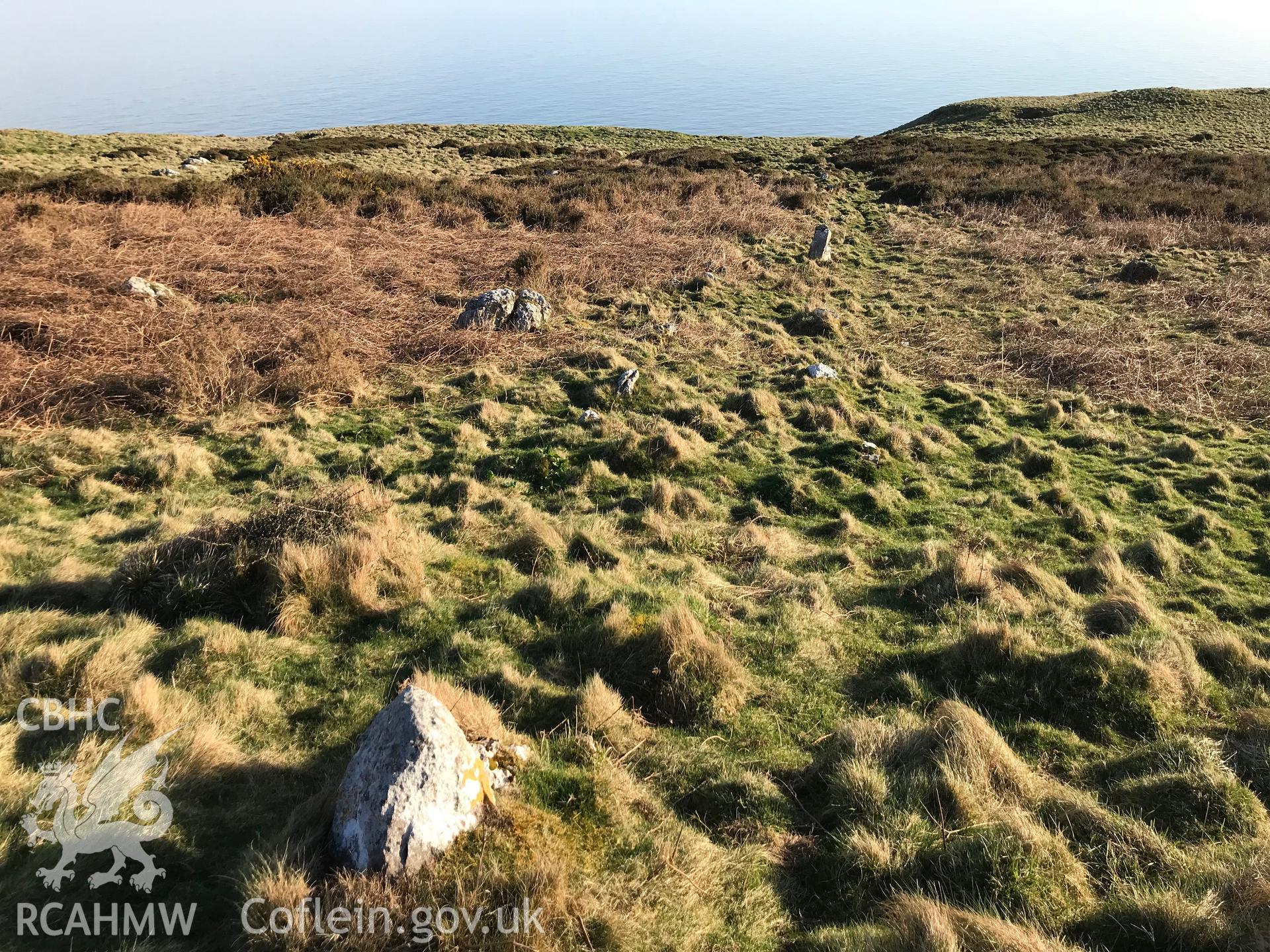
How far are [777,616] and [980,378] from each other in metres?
11.9

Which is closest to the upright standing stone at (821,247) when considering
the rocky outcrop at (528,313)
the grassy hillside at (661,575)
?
the grassy hillside at (661,575)

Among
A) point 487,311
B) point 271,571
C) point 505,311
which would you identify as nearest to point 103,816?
point 271,571

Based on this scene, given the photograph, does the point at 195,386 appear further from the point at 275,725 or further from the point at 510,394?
the point at 275,725

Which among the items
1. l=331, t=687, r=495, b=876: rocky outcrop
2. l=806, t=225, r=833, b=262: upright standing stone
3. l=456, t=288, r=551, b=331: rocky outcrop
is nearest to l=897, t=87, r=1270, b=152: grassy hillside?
l=806, t=225, r=833, b=262: upright standing stone

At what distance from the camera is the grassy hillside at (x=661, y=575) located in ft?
12.1

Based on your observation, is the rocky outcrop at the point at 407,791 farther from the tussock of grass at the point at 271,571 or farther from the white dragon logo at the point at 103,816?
the tussock of grass at the point at 271,571

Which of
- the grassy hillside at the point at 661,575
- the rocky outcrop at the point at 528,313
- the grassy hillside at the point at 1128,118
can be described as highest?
the grassy hillside at the point at 1128,118

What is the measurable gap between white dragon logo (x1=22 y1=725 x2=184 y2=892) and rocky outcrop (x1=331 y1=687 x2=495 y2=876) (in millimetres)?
1051

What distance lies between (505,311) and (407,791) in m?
13.7

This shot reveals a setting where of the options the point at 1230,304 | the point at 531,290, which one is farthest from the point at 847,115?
the point at 531,290

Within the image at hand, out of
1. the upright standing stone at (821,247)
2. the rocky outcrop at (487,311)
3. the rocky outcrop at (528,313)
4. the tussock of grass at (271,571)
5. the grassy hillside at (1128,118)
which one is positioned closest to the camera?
the tussock of grass at (271,571)

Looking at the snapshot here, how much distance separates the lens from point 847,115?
12044 centimetres

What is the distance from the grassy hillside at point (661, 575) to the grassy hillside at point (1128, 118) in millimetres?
41673

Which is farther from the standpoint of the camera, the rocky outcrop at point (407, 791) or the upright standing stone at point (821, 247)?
the upright standing stone at point (821, 247)
